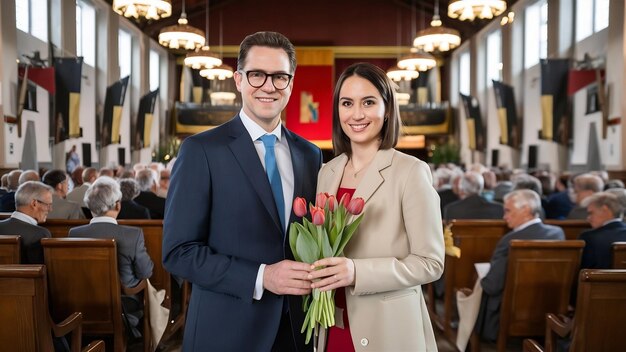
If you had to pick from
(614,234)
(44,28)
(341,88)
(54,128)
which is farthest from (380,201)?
(44,28)

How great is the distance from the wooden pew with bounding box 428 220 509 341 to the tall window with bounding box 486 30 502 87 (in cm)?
1287

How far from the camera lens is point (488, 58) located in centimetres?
1811

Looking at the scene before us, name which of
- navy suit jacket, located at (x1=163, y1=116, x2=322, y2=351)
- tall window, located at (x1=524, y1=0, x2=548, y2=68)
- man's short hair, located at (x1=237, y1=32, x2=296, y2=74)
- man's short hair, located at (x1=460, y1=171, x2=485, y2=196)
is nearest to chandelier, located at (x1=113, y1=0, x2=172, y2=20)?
man's short hair, located at (x1=460, y1=171, x2=485, y2=196)

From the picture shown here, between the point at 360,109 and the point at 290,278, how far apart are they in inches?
20.4

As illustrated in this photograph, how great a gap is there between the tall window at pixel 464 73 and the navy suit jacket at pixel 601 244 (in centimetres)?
1651

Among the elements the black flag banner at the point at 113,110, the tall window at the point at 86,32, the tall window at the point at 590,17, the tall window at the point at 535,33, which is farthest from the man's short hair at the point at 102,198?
the tall window at the point at 535,33

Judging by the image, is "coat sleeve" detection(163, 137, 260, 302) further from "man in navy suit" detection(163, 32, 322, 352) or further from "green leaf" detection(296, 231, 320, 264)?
"green leaf" detection(296, 231, 320, 264)

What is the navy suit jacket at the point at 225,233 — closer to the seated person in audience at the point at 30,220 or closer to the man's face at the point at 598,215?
the seated person in audience at the point at 30,220

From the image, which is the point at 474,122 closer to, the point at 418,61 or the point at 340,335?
the point at 418,61

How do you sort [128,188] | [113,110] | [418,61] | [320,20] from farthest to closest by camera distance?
[320,20], [113,110], [418,61], [128,188]

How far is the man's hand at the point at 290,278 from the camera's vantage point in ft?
4.88

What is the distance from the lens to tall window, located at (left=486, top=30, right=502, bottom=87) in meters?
16.9

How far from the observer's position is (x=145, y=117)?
16891 millimetres

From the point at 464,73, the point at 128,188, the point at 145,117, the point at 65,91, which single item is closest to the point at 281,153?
the point at 128,188
